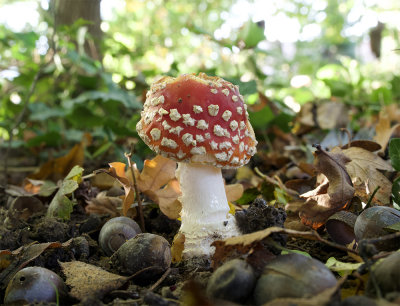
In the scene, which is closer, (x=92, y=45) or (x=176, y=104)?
(x=176, y=104)

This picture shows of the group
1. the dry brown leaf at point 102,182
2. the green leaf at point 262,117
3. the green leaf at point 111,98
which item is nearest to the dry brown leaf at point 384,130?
the green leaf at point 262,117

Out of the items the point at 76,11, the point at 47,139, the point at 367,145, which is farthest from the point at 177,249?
the point at 76,11

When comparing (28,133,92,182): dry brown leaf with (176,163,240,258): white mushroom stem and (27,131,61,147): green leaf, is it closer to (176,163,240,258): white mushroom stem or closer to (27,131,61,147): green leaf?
(27,131,61,147): green leaf

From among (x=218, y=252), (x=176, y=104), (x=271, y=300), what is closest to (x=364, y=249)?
(x=271, y=300)

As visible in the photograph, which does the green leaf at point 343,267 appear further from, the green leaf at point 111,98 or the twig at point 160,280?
the green leaf at point 111,98

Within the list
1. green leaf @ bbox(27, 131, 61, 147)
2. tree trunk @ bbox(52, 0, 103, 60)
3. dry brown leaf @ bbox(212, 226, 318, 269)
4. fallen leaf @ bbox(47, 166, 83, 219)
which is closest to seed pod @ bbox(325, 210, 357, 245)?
dry brown leaf @ bbox(212, 226, 318, 269)

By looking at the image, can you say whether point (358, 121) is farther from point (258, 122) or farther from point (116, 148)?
point (116, 148)

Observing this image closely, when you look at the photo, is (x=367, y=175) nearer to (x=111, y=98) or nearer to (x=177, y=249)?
(x=177, y=249)
